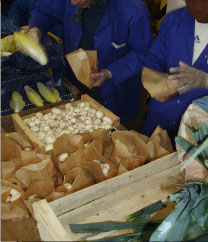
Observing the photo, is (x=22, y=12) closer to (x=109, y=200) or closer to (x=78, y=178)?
(x=78, y=178)

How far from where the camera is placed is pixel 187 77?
6.31ft

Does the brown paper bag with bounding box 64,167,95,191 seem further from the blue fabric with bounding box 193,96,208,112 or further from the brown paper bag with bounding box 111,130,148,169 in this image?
the blue fabric with bounding box 193,96,208,112

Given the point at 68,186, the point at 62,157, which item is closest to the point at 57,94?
the point at 62,157

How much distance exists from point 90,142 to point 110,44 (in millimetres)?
1169

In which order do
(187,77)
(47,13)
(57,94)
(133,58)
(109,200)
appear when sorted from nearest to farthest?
(109,200) < (187,77) < (57,94) < (133,58) < (47,13)

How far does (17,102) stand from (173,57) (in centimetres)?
114

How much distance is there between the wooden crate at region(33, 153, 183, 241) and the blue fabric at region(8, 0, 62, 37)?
2159 mm

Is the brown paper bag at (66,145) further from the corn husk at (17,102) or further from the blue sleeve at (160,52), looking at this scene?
the blue sleeve at (160,52)

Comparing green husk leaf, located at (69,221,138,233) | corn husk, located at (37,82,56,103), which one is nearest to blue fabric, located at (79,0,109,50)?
corn husk, located at (37,82,56,103)

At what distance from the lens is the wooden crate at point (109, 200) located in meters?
1.12

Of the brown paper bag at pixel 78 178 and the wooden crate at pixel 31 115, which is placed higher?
the brown paper bag at pixel 78 178

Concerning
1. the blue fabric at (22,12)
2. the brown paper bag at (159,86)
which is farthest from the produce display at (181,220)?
the blue fabric at (22,12)

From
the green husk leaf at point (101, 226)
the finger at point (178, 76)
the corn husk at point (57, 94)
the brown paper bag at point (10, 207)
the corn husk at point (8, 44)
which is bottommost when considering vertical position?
the corn husk at point (57, 94)

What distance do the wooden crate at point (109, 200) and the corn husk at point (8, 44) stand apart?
4.13 ft
